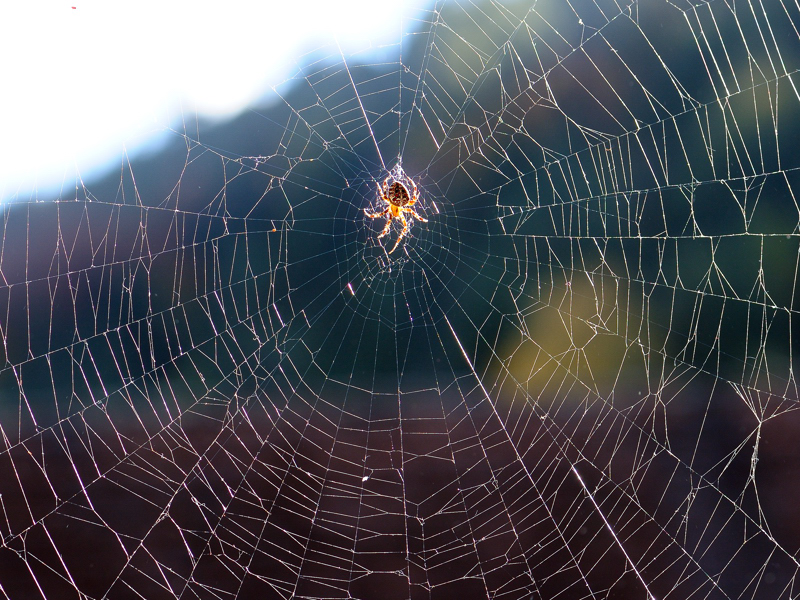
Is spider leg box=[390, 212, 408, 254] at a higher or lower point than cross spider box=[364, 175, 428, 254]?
lower

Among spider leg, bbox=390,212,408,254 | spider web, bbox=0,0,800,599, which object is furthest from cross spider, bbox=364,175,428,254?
spider web, bbox=0,0,800,599

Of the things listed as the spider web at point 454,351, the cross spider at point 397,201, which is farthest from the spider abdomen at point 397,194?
the spider web at point 454,351

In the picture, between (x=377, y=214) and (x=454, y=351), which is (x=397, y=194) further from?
(x=454, y=351)

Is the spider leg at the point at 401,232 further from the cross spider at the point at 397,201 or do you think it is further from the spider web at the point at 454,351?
the spider web at the point at 454,351

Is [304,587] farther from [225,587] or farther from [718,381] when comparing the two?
[718,381]

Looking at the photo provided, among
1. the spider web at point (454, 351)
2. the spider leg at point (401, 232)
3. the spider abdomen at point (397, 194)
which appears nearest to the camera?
the spider web at point (454, 351)

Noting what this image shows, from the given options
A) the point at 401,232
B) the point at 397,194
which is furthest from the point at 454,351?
the point at 397,194

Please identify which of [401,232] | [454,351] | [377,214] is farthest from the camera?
[454,351]

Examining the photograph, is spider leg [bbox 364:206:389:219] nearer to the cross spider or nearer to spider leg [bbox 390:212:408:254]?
the cross spider
